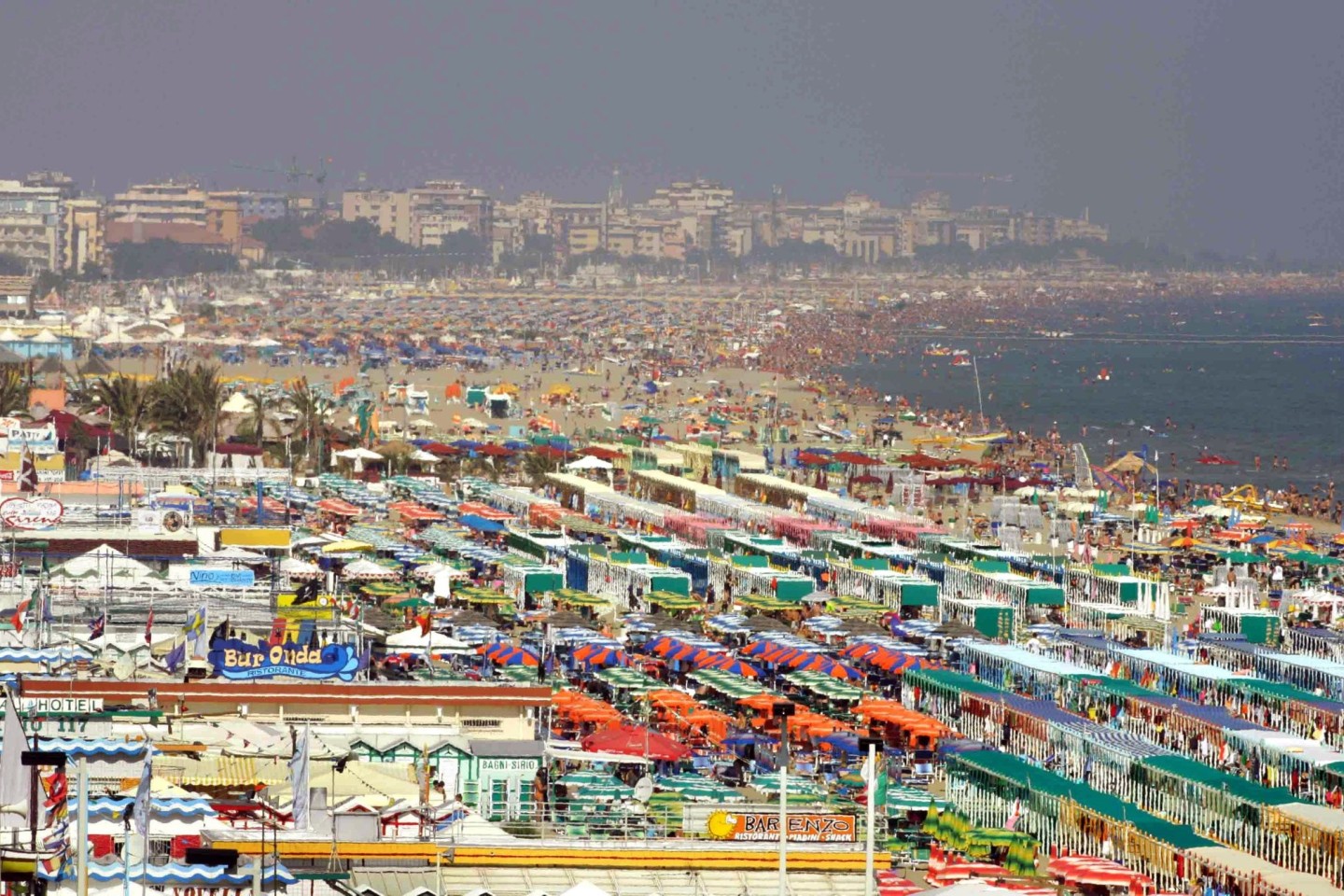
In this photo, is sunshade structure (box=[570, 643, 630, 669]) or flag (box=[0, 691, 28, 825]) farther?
sunshade structure (box=[570, 643, 630, 669])

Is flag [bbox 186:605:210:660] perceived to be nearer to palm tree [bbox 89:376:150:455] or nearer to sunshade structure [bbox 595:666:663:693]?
sunshade structure [bbox 595:666:663:693]

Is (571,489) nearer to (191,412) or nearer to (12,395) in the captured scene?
(191,412)

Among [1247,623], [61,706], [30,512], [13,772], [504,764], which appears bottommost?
[1247,623]

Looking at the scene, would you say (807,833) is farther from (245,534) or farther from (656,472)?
(656,472)

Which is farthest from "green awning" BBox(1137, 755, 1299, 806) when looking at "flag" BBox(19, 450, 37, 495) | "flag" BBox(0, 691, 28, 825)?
"flag" BBox(19, 450, 37, 495)

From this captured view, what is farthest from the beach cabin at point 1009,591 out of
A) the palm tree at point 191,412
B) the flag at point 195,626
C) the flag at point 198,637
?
the palm tree at point 191,412

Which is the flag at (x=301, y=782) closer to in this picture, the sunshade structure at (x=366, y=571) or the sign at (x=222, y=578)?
the sign at (x=222, y=578)

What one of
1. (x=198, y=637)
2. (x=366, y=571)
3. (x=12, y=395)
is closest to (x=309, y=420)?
(x=12, y=395)

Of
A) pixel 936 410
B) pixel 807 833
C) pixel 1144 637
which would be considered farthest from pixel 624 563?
pixel 936 410
